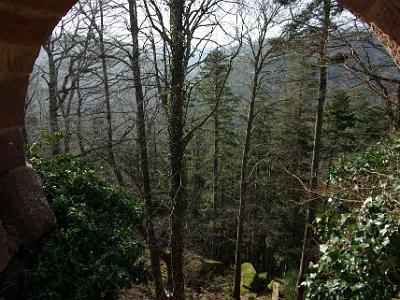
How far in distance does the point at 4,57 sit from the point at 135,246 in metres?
2.01

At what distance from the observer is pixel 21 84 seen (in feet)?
8.11

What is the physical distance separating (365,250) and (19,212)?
2.95 m

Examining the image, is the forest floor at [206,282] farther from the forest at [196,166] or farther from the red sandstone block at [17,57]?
the red sandstone block at [17,57]

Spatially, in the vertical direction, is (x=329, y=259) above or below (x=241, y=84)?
below

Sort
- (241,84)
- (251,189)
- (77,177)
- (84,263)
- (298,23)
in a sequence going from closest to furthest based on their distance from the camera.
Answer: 1. (84,263)
2. (77,177)
3. (298,23)
4. (241,84)
5. (251,189)

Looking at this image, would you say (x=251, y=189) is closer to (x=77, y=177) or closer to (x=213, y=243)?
(x=213, y=243)

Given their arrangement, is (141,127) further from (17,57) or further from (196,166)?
(196,166)

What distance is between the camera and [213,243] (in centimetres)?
2056

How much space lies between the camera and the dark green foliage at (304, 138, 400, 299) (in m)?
3.20

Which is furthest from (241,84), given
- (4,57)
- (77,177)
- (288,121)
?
(4,57)

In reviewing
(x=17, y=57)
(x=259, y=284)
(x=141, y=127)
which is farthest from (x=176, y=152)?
(x=259, y=284)

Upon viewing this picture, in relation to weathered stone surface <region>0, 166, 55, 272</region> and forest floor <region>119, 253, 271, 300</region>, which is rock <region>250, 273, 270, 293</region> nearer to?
forest floor <region>119, 253, 271, 300</region>

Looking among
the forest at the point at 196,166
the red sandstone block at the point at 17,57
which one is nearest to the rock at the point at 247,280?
the forest at the point at 196,166

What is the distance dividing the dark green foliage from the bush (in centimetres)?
179
